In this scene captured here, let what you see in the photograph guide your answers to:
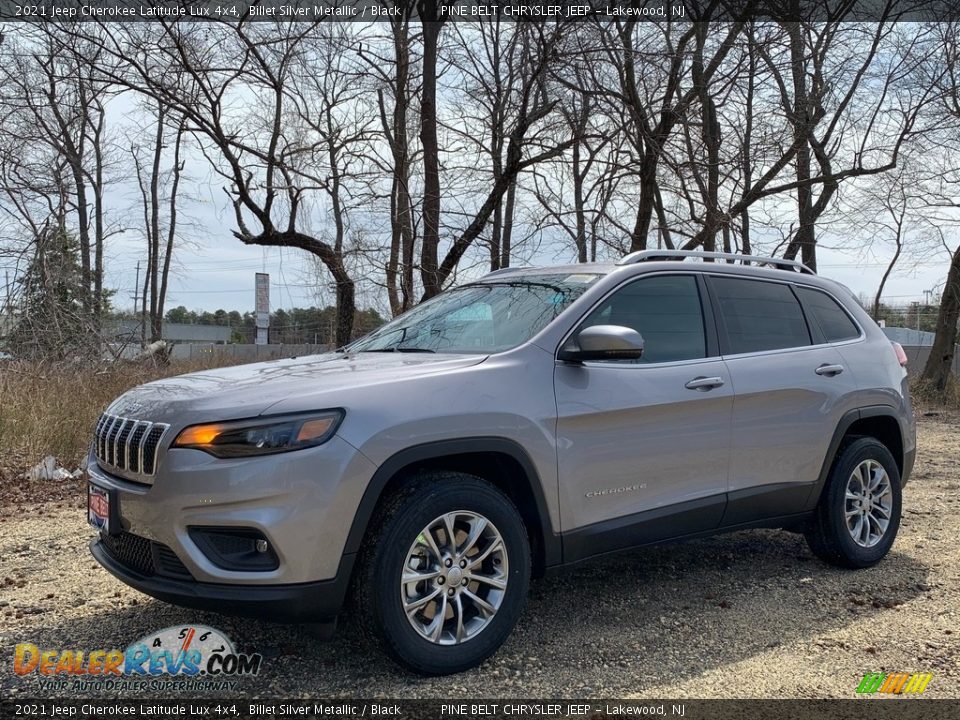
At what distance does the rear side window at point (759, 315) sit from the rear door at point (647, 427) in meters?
0.17

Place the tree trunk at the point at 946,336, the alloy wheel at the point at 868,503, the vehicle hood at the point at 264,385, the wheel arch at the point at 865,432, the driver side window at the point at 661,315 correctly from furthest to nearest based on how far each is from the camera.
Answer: the tree trunk at the point at 946,336 → the alloy wheel at the point at 868,503 → the wheel arch at the point at 865,432 → the driver side window at the point at 661,315 → the vehicle hood at the point at 264,385

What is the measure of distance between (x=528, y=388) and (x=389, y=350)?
984mm

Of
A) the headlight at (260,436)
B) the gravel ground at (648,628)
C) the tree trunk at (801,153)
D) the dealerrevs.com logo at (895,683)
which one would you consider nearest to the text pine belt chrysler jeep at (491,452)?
the headlight at (260,436)

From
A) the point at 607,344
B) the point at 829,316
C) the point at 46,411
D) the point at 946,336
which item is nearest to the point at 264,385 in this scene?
the point at 607,344

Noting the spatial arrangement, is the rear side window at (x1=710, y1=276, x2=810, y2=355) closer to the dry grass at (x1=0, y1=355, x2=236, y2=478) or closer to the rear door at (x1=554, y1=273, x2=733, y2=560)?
the rear door at (x1=554, y1=273, x2=733, y2=560)

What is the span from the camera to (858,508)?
16.5 ft

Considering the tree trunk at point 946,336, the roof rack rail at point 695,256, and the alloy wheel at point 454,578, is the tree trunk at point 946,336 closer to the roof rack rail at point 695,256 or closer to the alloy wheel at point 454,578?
the roof rack rail at point 695,256

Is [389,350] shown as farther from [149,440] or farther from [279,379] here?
[149,440]

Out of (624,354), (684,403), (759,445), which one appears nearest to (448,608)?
(624,354)

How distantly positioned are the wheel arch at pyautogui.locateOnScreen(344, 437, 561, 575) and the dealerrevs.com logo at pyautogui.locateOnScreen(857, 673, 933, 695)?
4.48ft

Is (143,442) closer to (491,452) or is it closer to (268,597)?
(268,597)

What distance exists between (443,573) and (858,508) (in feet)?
9.78

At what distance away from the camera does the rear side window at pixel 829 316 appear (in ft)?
16.9

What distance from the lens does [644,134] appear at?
10.4 meters
